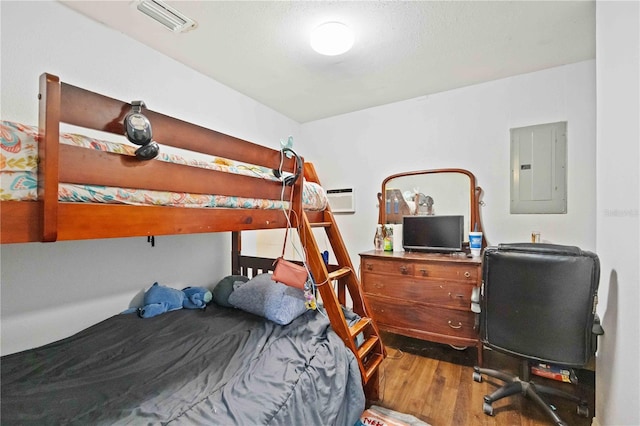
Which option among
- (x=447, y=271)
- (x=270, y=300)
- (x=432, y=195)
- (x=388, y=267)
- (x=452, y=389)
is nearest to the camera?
(x=270, y=300)

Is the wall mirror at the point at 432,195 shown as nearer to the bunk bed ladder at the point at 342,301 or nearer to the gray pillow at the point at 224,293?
the bunk bed ladder at the point at 342,301

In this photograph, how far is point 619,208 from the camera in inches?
51.1

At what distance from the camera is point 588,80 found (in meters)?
2.15

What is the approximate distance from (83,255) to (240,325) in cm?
112

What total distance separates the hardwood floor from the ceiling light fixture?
2472mm

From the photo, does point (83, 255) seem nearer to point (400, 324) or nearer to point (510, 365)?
point (400, 324)

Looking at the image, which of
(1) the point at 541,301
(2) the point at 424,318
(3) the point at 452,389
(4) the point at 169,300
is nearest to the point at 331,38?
(1) the point at 541,301

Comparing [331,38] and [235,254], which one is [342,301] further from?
[331,38]

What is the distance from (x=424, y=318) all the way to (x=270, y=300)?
1393 mm

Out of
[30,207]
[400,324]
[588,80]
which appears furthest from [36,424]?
[588,80]

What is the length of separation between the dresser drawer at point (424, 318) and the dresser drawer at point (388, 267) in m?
0.26

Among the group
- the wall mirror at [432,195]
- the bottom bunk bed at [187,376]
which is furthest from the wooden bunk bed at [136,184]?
the wall mirror at [432,195]

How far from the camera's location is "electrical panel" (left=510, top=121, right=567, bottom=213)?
2248mm

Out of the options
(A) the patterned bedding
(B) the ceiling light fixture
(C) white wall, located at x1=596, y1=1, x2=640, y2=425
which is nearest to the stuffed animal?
(A) the patterned bedding
